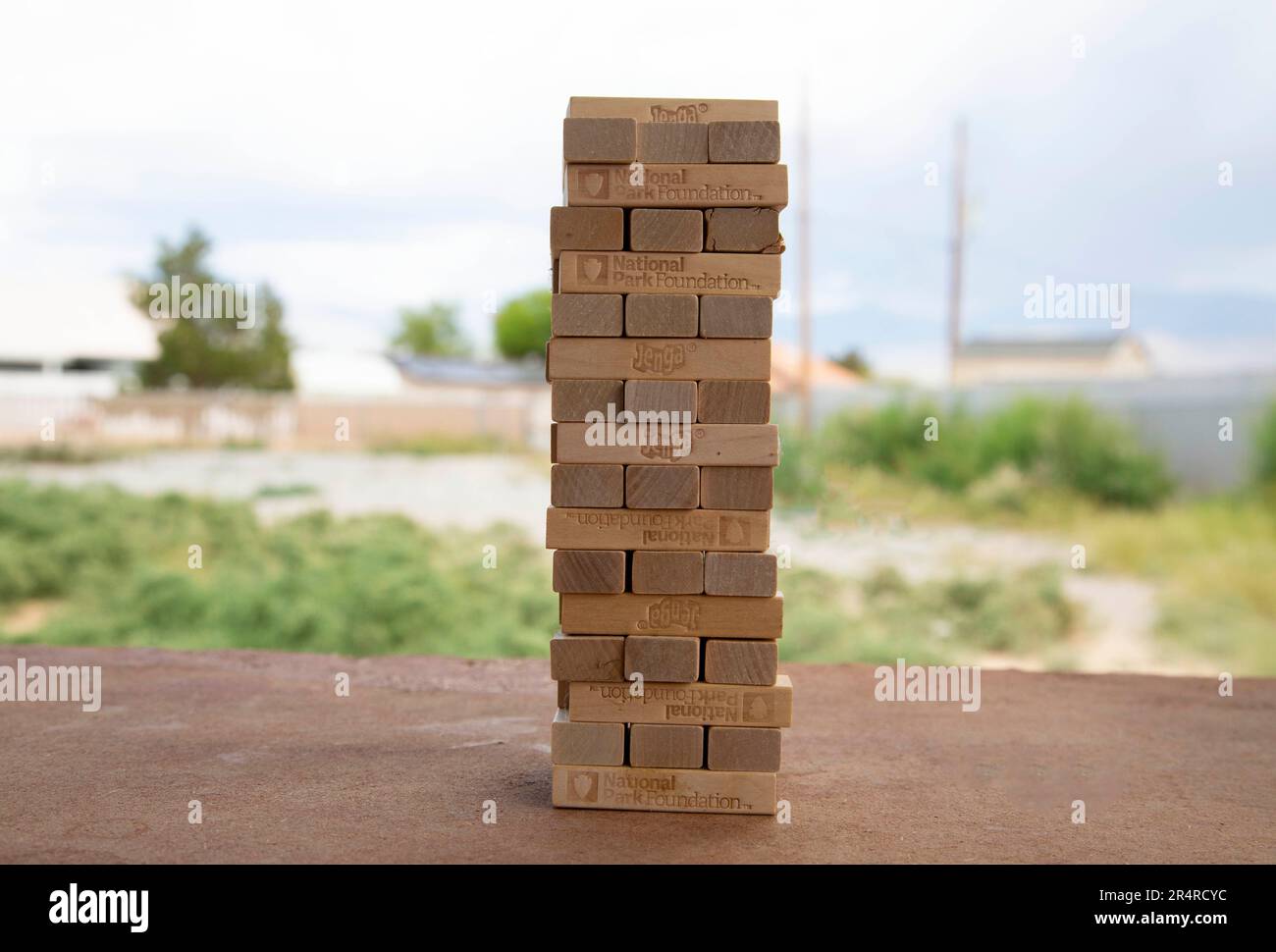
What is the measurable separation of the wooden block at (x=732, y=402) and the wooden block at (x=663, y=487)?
0.23 meters

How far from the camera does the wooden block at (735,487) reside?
4.98 metres

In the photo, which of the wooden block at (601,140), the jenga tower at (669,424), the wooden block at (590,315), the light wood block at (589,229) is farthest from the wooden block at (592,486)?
the wooden block at (601,140)

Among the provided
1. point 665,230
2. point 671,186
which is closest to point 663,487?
point 665,230

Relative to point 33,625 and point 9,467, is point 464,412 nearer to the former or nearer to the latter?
point 9,467

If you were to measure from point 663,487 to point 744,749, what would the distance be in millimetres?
1101

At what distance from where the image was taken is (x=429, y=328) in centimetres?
5244

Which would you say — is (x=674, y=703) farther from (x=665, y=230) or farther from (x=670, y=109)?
(x=670, y=109)

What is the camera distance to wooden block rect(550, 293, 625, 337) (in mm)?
4953

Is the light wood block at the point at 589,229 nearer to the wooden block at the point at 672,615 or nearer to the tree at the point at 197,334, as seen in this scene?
the wooden block at the point at 672,615

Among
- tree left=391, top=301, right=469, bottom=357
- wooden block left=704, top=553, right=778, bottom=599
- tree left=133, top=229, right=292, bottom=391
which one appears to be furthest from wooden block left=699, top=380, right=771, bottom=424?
tree left=391, top=301, right=469, bottom=357

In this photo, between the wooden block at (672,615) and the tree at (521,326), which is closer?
the wooden block at (672,615)

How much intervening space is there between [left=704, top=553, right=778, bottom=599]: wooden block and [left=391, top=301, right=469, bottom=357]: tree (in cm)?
4800
